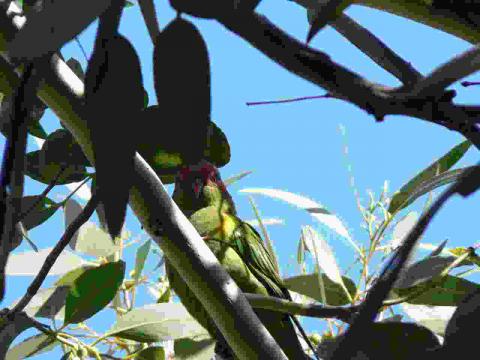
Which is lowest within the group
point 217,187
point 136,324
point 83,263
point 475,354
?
point 475,354

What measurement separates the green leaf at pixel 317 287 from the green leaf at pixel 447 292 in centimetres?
15

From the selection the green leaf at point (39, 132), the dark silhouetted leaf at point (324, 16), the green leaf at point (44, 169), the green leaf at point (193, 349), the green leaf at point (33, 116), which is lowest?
the green leaf at point (193, 349)

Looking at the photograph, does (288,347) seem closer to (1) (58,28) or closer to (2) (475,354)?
(2) (475,354)

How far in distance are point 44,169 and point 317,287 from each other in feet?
1.07

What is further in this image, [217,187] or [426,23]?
[217,187]

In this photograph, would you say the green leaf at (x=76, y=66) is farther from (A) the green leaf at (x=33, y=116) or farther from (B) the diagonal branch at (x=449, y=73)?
(B) the diagonal branch at (x=449, y=73)

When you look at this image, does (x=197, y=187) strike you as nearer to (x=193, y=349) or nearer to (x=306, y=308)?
(x=193, y=349)

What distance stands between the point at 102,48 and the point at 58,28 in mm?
43

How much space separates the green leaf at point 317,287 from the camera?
79cm

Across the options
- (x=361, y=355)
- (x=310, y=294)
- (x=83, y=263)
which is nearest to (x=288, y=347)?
(x=83, y=263)

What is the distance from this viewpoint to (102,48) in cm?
35

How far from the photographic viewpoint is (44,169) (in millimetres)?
818

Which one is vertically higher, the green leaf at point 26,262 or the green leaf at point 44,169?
the green leaf at point 44,169

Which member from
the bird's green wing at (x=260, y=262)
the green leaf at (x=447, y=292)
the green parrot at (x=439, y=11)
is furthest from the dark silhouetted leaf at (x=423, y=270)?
the bird's green wing at (x=260, y=262)
